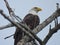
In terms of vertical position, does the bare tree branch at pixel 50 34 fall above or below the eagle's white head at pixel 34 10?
above

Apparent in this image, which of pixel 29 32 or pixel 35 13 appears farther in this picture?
pixel 35 13

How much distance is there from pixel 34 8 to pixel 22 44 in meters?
4.52

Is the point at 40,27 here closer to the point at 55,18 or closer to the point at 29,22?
the point at 55,18

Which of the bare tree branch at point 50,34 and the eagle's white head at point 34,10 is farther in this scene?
the eagle's white head at point 34,10

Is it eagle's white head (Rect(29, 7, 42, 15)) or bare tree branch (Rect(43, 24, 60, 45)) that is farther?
eagle's white head (Rect(29, 7, 42, 15))

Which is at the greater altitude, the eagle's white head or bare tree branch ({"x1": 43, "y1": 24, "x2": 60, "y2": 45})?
bare tree branch ({"x1": 43, "y1": 24, "x2": 60, "y2": 45})

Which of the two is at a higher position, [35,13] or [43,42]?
[43,42]

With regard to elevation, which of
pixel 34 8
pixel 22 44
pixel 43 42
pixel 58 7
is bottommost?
pixel 34 8

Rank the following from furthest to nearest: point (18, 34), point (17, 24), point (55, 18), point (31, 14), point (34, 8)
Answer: point (34, 8), point (31, 14), point (18, 34), point (55, 18), point (17, 24)

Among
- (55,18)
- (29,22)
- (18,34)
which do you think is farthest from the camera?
(29,22)

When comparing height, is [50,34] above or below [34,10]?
above

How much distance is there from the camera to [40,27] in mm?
1554

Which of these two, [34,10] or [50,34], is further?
[34,10]

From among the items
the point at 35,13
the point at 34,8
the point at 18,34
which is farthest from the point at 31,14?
the point at 18,34
